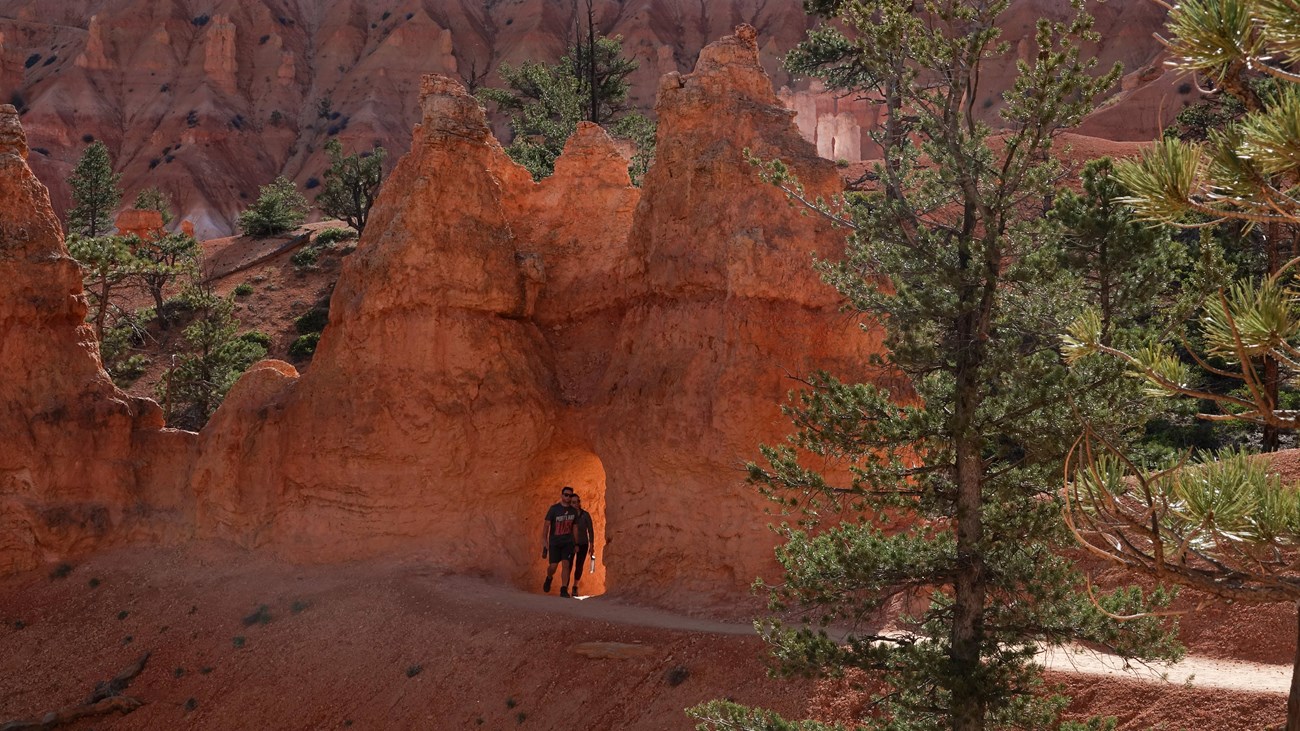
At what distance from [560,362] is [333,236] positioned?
32675mm

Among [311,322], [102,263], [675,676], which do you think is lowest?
[675,676]

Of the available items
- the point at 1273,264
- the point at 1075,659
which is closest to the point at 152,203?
the point at 1273,264

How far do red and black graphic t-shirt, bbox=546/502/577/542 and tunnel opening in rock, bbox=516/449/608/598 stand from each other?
24.1 inches

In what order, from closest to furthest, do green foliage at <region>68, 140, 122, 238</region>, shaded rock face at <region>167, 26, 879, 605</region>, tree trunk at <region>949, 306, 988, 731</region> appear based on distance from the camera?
tree trunk at <region>949, 306, 988, 731</region> < shaded rock face at <region>167, 26, 879, 605</region> < green foliage at <region>68, 140, 122, 238</region>

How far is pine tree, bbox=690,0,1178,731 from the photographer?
10594mm

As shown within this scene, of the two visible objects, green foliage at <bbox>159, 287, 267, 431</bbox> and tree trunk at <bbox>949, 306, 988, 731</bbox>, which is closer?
tree trunk at <bbox>949, 306, 988, 731</bbox>

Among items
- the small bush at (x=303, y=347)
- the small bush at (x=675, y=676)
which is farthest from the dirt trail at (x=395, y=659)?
the small bush at (x=303, y=347)

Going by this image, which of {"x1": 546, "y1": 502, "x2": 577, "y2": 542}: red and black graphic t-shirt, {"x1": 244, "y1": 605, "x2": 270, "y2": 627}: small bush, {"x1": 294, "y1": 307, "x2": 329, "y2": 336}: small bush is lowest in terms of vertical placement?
{"x1": 244, "y1": 605, "x2": 270, "y2": 627}: small bush

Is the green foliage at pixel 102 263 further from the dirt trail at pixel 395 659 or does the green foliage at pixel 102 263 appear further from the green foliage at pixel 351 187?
the green foliage at pixel 351 187

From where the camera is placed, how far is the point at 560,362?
19.6 m

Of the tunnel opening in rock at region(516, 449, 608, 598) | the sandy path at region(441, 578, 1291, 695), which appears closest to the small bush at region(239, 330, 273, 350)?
the tunnel opening in rock at region(516, 449, 608, 598)

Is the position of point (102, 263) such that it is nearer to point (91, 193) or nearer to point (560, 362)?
point (560, 362)

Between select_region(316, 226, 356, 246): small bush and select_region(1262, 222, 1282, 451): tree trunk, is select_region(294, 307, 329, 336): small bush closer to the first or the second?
select_region(316, 226, 356, 246): small bush

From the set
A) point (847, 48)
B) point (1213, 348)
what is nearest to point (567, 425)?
point (1213, 348)
